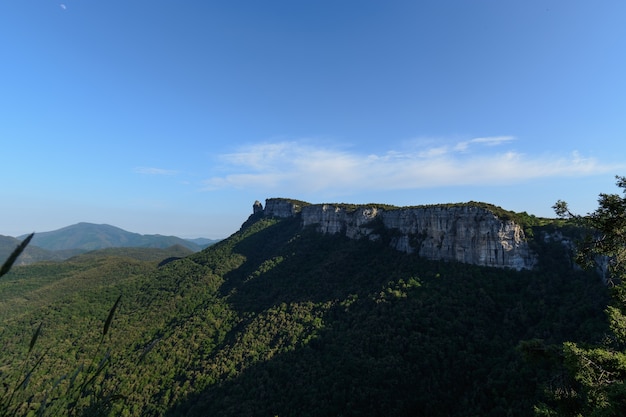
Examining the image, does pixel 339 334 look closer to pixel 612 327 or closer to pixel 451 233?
pixel 451 233

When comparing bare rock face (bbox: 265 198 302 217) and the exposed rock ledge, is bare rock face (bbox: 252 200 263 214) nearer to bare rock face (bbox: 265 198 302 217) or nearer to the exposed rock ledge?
bare rock face (bbox: 265 198 302 217)

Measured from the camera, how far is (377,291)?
2781 inches

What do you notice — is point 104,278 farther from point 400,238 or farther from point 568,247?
point 568,247

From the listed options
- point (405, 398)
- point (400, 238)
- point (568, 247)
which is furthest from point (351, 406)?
point (568, 247)

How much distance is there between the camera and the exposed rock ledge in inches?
2516

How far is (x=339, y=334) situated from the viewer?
62.5 m

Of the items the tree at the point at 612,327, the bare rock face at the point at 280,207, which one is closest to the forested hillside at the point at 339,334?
the tree at the point at 612,327

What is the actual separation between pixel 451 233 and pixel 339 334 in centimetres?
3333

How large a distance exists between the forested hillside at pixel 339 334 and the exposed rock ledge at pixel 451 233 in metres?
2.67

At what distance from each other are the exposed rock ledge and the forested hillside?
2.67m

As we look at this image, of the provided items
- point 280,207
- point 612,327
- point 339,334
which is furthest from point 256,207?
point 612,327

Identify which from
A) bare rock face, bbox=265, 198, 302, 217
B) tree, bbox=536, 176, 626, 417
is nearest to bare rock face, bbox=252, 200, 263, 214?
bare rock face, bbox=265, 198, 302, 217

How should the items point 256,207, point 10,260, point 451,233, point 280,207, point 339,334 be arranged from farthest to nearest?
point 256,207 → point 280,207 → point 451,233 → point 339,334 → point 10,260

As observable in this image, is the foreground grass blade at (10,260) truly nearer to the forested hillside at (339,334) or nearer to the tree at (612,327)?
the tree at (612,327)
